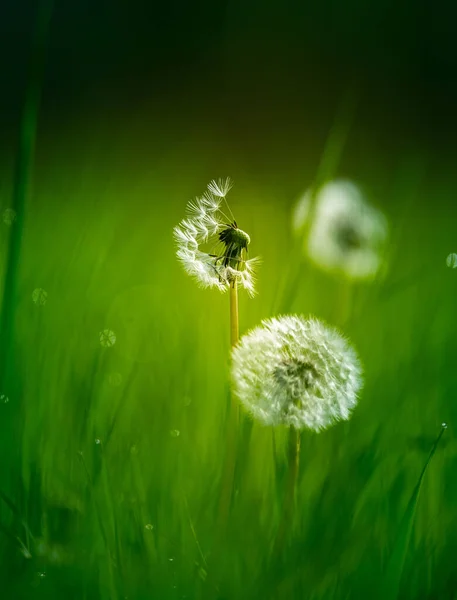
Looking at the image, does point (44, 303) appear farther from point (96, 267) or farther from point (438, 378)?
point (438, 378)

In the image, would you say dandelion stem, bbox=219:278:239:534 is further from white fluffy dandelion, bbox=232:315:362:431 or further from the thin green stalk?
the thin green stalk

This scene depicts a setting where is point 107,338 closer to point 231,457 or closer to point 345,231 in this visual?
point 231,457

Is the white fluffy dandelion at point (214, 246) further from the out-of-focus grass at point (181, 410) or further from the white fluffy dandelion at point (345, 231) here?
the white fluffy dandelion at point (345, 231)

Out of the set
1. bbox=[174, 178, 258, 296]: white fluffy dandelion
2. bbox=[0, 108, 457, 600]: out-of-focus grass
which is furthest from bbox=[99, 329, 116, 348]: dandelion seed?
bbox=[174, 178, 258, 296]: white fluffy dandelion

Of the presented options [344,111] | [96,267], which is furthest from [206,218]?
[344,111]

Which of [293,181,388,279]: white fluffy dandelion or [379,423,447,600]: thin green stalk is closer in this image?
[379,423,447,600]: thin green stalk

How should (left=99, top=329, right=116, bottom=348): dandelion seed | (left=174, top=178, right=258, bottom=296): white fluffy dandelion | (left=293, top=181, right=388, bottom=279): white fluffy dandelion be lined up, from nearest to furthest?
1. (left=174, top=178, right=258, bottom=296): white fluffy dandelion
2. (left=99, top=329, right=116, bottom=348): dandelion seed
3. (left=293, top=181, right=388, bottom=279): white fluffy dandelion
